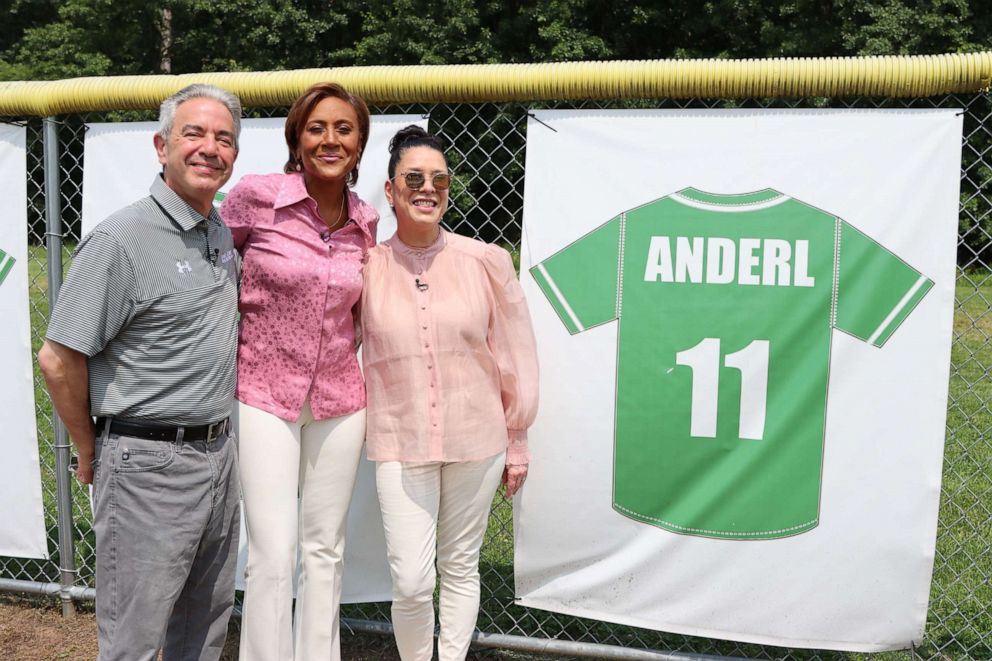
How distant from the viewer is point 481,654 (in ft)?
11.6

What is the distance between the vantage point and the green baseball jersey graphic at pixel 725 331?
2.96m

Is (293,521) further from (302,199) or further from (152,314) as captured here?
(302,199)

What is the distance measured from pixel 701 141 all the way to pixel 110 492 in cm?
216

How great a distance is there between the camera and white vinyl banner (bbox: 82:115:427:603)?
10.8 feet

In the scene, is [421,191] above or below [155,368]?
above

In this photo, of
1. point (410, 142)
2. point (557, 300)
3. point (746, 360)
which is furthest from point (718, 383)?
point (410, 142)

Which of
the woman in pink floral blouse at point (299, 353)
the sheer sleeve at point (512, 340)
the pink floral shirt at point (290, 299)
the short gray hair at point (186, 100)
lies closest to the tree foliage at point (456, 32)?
the sheer sleeve at point (512, 340)

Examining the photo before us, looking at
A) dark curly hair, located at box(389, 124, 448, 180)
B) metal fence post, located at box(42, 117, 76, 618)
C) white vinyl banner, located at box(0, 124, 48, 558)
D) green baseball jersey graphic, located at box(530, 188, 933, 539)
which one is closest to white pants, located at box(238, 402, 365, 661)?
dark curly hair, located at box(389, 124, 448, 180)

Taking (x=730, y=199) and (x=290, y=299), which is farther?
(x=730, y=199)

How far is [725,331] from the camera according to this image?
3021mm

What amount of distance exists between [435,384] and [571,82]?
117cm

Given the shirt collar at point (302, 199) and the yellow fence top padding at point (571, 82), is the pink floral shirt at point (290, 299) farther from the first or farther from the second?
the yellow fence top padding at point (571, 82)

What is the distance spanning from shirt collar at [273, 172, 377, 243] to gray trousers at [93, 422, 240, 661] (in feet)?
2.50

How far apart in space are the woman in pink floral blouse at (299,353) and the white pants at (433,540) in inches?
7.2
